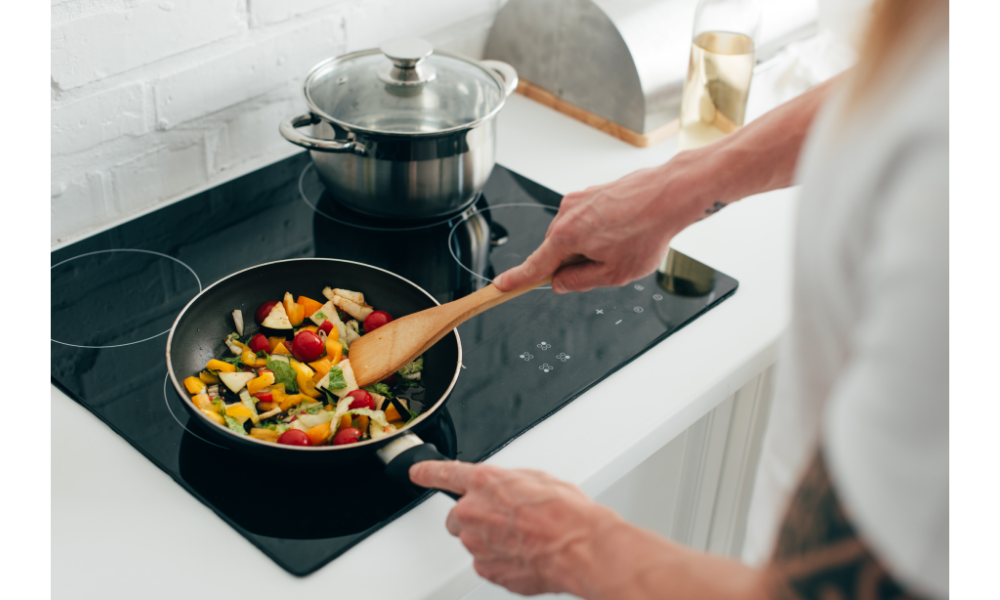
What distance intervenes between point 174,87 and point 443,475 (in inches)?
A: 28.5

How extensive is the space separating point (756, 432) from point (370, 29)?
32.7 inches

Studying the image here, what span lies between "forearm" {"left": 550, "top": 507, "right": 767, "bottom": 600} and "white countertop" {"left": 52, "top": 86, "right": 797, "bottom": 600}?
6.8 inches

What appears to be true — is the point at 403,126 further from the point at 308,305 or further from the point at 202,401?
the point at 202,401

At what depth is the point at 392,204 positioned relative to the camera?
1104 mm

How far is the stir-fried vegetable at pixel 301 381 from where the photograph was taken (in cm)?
79

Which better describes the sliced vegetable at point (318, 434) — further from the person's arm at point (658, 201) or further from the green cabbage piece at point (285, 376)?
the person's arm at point (658, 201)

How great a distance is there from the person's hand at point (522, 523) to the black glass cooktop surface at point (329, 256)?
106 millimetres

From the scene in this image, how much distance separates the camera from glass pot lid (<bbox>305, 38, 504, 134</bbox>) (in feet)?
3.66

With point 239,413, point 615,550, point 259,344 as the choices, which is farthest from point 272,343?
point 615,550

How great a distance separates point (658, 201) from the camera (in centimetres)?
85

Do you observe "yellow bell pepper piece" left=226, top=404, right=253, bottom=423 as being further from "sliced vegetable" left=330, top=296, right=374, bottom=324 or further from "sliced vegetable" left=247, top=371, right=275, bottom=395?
"sliced vegetable" left=330, top=296, right=374, bottom=324

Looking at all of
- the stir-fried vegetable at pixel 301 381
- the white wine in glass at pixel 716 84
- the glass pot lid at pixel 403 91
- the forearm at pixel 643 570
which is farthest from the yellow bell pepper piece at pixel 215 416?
the white wine in glass at pixel 716 84
